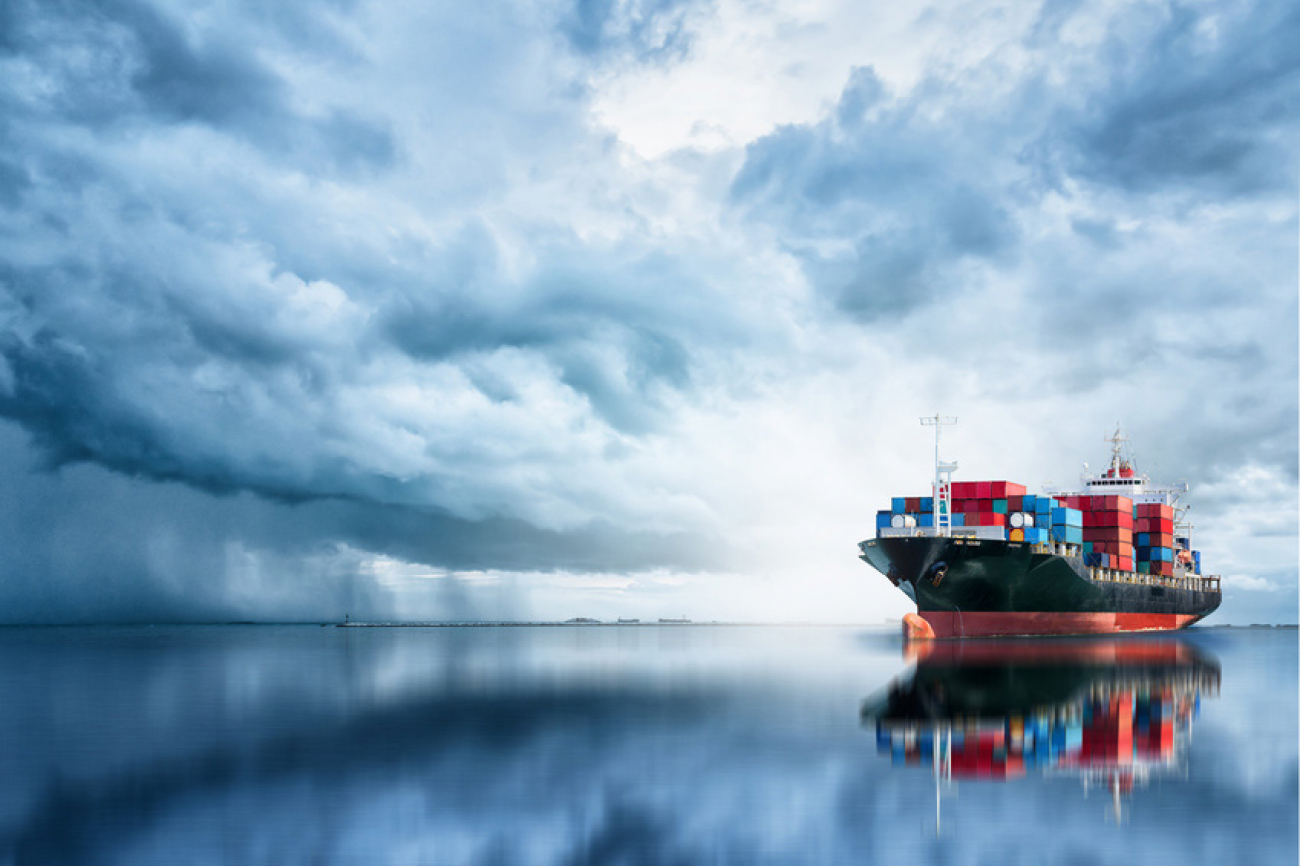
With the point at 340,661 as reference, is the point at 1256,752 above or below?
above

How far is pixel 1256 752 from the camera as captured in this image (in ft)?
96.0

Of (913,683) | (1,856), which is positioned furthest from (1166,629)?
(1,856)

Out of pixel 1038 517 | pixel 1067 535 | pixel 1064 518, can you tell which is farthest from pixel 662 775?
pixel 1067 535

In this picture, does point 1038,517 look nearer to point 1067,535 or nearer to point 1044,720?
point 1067,535

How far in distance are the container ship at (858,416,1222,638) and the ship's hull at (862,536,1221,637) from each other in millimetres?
101

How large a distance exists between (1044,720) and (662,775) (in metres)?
15.7

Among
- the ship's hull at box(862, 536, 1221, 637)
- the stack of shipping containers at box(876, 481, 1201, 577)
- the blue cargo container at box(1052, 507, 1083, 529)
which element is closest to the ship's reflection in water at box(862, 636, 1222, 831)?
the ship's hull at box(862, 536, 1221, 637)

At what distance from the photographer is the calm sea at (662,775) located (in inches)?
728

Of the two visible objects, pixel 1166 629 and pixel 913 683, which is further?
pixel 1166 629

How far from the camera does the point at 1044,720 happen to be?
3466 centimetres

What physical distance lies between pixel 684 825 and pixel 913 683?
110 feet

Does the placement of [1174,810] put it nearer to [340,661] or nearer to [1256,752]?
[1256,752]

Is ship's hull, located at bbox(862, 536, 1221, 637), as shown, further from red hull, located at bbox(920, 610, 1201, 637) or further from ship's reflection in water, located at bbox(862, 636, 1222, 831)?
ship's reflection in water, located at bbox(862, 636, 1222, 831)

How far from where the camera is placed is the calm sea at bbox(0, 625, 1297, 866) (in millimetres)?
18484
